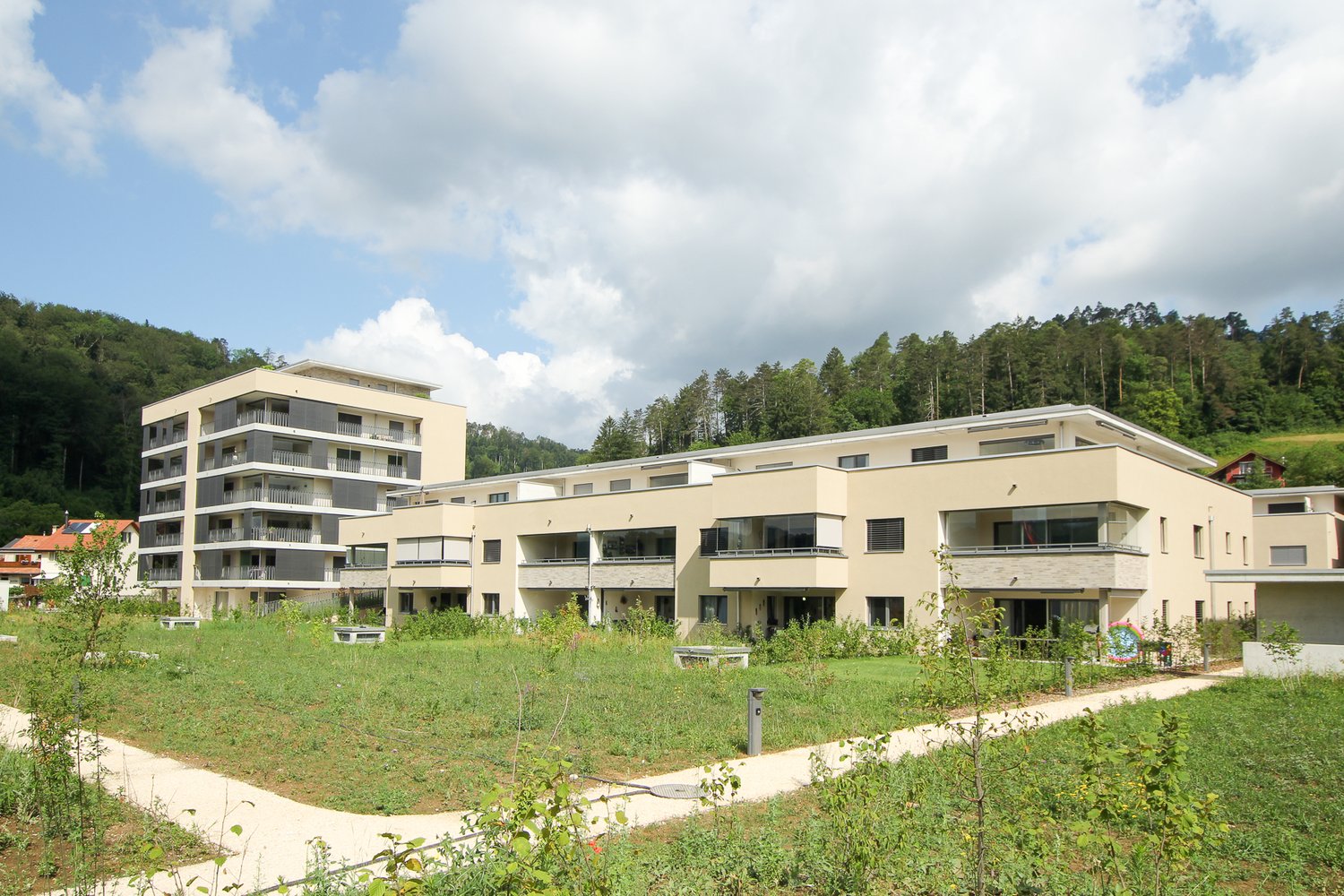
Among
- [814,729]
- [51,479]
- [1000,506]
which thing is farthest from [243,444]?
[814,729]

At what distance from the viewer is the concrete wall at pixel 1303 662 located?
848 inches

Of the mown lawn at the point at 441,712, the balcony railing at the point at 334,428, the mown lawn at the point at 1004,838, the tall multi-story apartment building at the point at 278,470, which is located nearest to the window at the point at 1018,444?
the mown lawn at the point at 441,712

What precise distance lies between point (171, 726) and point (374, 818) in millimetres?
6792

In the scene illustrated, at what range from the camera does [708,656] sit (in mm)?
22844

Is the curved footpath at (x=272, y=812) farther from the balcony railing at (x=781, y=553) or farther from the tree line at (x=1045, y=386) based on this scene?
the tree line at (x=1045, y=386)

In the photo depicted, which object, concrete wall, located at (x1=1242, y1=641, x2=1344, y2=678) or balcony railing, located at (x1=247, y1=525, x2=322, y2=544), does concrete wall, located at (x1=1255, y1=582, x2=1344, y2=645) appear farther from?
balcony railing, located at (x1=247, y1=525, x2=322, y2=544)

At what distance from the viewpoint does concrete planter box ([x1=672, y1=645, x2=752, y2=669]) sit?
22.5 metres

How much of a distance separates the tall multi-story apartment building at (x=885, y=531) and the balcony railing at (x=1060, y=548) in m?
0.06

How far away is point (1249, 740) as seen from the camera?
13.1 metres

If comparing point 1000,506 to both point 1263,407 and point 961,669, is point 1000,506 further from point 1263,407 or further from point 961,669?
point 1263,407

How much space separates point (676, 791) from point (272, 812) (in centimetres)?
429

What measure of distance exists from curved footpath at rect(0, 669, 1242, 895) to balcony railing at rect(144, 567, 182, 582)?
57.1 m

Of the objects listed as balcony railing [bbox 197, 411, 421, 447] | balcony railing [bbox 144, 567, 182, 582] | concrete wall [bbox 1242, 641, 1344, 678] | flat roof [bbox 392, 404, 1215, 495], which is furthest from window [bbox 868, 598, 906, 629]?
balcony railing [bbox 144, 567, 182, 582]

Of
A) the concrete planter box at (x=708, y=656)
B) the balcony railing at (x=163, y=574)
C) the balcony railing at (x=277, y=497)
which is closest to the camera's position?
the concrete planter box at (x=708, y=656)
